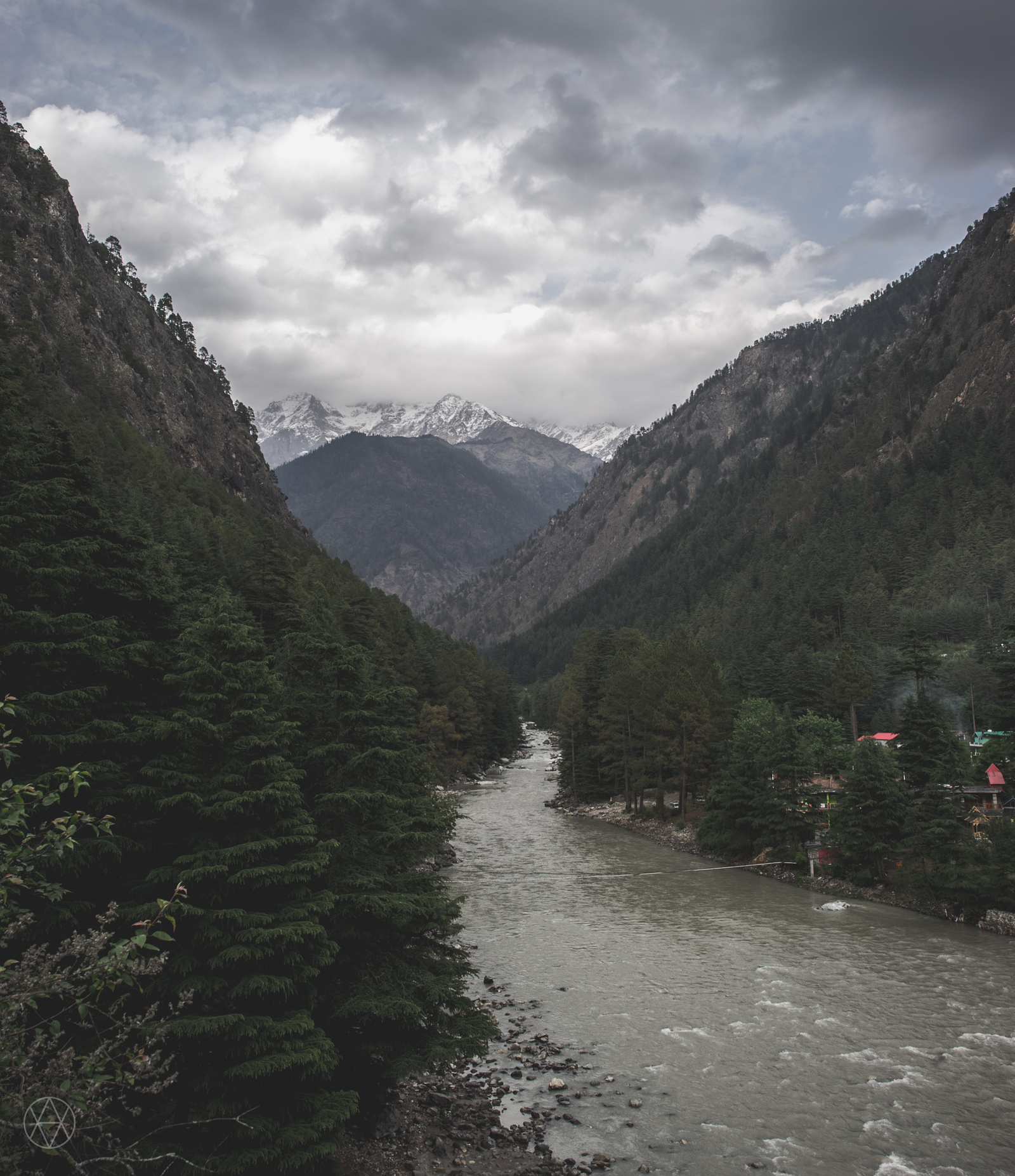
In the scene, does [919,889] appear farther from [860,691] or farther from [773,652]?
[773,652]

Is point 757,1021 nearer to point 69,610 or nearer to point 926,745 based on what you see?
point 69,610

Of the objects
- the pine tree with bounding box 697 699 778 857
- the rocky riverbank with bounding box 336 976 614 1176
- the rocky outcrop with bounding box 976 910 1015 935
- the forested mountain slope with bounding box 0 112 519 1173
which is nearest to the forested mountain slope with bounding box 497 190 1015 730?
the rocky outcrop with bounding box 976 910 1015 935

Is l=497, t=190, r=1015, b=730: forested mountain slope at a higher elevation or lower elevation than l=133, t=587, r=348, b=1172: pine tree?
higher

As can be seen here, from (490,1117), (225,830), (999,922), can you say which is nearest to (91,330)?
(225,830)

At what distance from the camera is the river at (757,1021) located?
21.0 m

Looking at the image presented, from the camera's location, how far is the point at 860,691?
296ft

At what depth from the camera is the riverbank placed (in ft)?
132

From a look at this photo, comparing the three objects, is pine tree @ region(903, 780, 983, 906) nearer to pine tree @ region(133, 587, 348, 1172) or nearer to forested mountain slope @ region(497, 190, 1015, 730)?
forested mountain slope @ region(497, 190, 1015, 730)

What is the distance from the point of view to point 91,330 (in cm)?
11288

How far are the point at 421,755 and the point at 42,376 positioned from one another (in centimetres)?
9128

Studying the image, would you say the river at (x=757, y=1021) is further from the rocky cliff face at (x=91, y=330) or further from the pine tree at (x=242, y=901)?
the rocky cliff face at (x=91, y=330)

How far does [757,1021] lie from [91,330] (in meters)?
122

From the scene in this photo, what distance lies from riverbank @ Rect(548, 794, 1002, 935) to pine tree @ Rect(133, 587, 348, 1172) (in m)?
35.5

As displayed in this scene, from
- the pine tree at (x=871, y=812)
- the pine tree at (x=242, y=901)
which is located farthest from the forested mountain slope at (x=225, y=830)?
the pine tree at (x=871, y=812)
